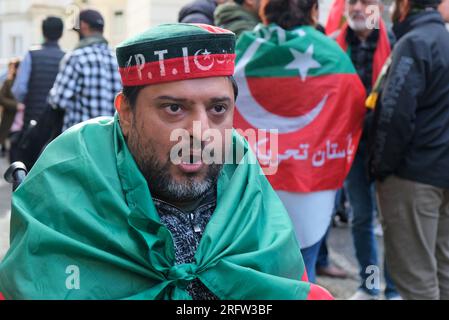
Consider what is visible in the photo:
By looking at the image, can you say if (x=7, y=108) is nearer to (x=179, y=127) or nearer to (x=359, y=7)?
(x=359, y=7)

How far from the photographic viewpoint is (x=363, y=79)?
4312 millimetres

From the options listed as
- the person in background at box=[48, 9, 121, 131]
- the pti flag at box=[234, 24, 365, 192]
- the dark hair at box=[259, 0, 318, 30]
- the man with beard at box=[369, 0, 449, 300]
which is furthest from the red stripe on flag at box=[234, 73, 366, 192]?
the person in background at box=[48, 9, 121, 131]

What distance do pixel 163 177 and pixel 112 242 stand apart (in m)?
0.23

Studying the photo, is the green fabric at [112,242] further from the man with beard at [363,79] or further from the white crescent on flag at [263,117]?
the man with beard at [363,79]

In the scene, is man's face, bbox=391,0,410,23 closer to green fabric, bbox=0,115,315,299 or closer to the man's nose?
the man's nose

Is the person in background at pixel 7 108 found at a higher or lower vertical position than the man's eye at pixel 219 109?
lower

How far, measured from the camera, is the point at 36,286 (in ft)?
5.46

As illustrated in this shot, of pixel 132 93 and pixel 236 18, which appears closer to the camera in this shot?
pixel 132 93

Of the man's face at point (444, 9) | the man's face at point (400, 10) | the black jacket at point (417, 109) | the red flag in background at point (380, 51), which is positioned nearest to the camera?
the black jacket at point (417, 109)

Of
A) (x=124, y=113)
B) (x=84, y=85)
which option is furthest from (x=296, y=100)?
(x=124, y=113)

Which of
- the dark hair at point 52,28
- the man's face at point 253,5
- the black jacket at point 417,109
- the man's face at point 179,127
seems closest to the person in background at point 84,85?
the man's face at point 253,5

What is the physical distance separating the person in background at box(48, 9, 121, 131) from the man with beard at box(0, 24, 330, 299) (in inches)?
98.5

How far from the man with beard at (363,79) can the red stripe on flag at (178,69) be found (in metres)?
2.39

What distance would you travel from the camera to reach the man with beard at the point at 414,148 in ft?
11.5
